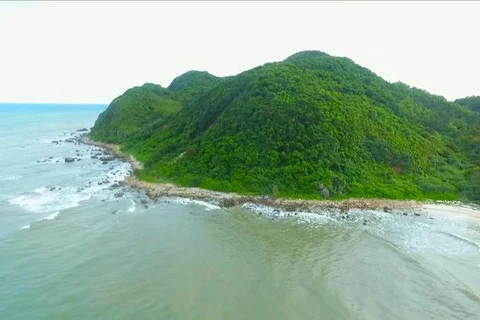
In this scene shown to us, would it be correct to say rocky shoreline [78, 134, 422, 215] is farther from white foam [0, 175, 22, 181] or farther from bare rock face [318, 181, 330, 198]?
white foam [0, 175, 22, 181]

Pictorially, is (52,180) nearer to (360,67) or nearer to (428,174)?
(428,174)

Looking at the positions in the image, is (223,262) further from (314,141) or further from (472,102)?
(472,102)

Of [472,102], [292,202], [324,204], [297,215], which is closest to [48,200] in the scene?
[292,202]

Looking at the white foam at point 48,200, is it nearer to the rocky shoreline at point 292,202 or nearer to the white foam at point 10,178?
the rocky shoreline at point 292,202

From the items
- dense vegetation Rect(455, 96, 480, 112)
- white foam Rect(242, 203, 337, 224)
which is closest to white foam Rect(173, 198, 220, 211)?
white foam Rect(242, 203, 337, 224)

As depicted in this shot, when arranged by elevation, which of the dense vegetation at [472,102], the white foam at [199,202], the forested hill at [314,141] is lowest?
the white foam at [199,202]

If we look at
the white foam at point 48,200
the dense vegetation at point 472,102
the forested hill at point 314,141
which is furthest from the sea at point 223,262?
the dense vegetation at point 472,102

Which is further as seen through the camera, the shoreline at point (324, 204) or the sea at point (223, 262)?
the shoreline at point (324, 204)
